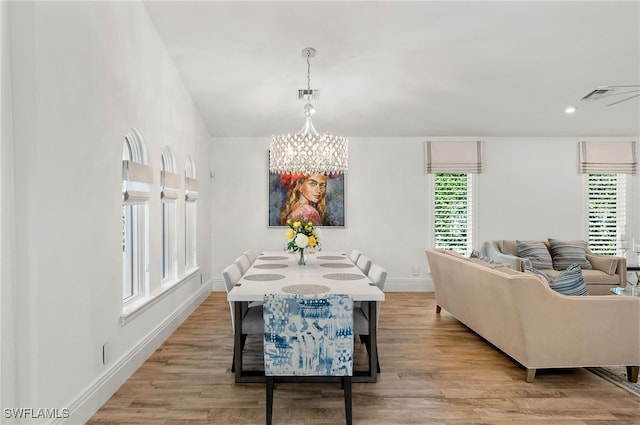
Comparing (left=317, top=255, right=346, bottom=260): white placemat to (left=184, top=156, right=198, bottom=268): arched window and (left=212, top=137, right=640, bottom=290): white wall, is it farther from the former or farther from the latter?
(left=184, top=156, right=198, bottom=268): arched window

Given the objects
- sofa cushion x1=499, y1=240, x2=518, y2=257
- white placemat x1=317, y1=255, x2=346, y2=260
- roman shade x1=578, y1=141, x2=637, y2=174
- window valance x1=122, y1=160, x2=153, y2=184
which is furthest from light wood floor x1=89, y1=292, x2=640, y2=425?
roman shade x1=578, y1=141, x2=637, y2=174

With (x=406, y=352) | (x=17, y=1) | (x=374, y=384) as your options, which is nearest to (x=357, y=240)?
(x=406, y=352)

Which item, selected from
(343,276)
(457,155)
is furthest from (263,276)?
(457,155)

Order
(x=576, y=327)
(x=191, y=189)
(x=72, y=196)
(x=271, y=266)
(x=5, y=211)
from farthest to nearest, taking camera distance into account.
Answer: (x=191, y=189)
(x=271, y=266)
(x=576, y=327)
(x=72, y=196)
(x=5, y=211)

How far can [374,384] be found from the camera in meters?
3.17

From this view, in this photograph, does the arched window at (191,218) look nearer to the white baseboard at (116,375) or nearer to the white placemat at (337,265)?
the white baseboard at (116,375)

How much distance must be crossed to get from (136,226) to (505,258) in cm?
470

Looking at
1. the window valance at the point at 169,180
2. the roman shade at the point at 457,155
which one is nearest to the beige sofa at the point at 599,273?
the roman shade at the point at 457,155

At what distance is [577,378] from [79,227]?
3776 millimetres

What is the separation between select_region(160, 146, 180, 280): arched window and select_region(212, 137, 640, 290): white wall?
1.88 meters

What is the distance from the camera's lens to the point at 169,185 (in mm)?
4305

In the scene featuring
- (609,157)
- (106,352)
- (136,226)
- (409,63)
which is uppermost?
(409,63)

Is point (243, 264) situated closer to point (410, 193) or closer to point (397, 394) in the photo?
point (397, 394)

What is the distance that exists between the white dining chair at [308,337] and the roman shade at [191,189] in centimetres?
314
